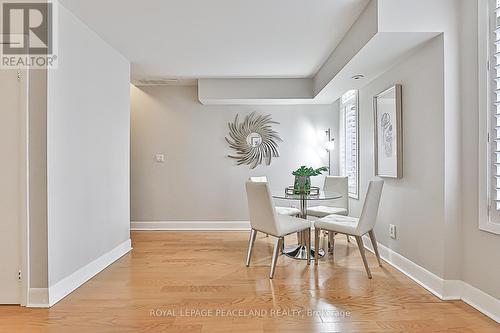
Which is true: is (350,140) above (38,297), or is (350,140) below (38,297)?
above

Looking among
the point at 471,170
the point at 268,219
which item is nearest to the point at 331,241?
the point at 268,219

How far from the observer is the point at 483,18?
229 centimetres

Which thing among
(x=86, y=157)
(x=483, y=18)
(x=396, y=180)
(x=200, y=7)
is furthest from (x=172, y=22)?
(x=396, y=180)

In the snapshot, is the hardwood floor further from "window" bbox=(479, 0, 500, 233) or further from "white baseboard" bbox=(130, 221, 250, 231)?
"white baseboard" bbox=(130, 221, 250, 231)

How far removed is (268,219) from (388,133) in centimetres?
158

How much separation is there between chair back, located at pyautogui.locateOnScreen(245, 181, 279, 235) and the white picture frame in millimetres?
1309

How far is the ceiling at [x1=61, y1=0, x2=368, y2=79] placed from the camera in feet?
8.89

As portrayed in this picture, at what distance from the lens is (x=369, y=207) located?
3137mm

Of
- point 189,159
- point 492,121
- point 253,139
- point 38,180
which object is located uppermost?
point 253,139

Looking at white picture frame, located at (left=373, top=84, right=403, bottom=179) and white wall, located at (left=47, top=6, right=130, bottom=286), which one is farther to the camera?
white picture frame, located at (left=373, top=84, right=403, bottom=179)

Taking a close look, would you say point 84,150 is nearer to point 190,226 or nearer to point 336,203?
point 190,226

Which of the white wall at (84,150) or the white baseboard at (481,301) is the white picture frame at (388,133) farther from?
the white wall at (84,150)

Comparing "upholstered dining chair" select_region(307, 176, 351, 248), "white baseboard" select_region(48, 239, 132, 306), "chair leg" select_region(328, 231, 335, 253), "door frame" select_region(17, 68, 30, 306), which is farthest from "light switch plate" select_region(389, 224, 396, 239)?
"door frame" select_region(17, 68, 30, 306)

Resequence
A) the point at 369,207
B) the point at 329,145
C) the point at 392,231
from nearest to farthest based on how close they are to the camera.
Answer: the point at 369,207, the point at 392,231, the point at 329,145
